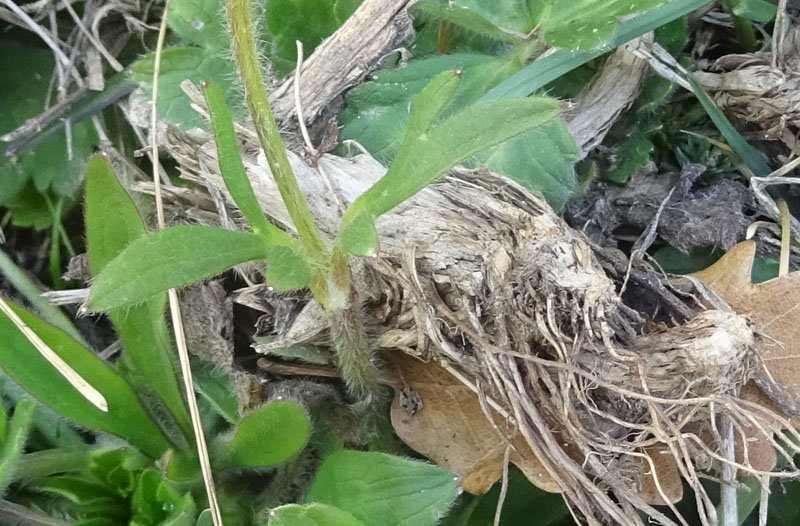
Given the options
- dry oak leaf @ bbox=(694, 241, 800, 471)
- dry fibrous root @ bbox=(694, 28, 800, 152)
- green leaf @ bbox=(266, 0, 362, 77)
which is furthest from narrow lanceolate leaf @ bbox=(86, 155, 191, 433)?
dry fibrous root @ bbox=(694, 28, 800, 152)

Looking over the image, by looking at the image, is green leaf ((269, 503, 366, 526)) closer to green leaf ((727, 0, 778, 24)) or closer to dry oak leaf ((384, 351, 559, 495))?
dry oak leaf ((384, 351, 559, 495))

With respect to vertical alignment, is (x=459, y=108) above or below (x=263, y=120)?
below

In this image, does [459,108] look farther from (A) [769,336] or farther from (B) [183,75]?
(A) [769,336]

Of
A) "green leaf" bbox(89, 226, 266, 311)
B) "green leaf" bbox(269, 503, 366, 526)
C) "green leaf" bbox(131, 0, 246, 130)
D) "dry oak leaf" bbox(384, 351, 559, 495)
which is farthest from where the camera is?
"green leaf" bbox(131, 0, 246, 130)

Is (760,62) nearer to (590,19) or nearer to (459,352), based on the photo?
(590,19)

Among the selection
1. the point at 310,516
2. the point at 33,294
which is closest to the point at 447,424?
the point at 310,516

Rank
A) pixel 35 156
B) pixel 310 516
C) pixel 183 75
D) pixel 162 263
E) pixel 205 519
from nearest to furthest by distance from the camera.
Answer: pixel 162 263 < pixel 310 516 < pixel 205 519 < pixel 183 75 < pixel 35 156

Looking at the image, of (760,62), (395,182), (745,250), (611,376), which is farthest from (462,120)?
(760,62)
